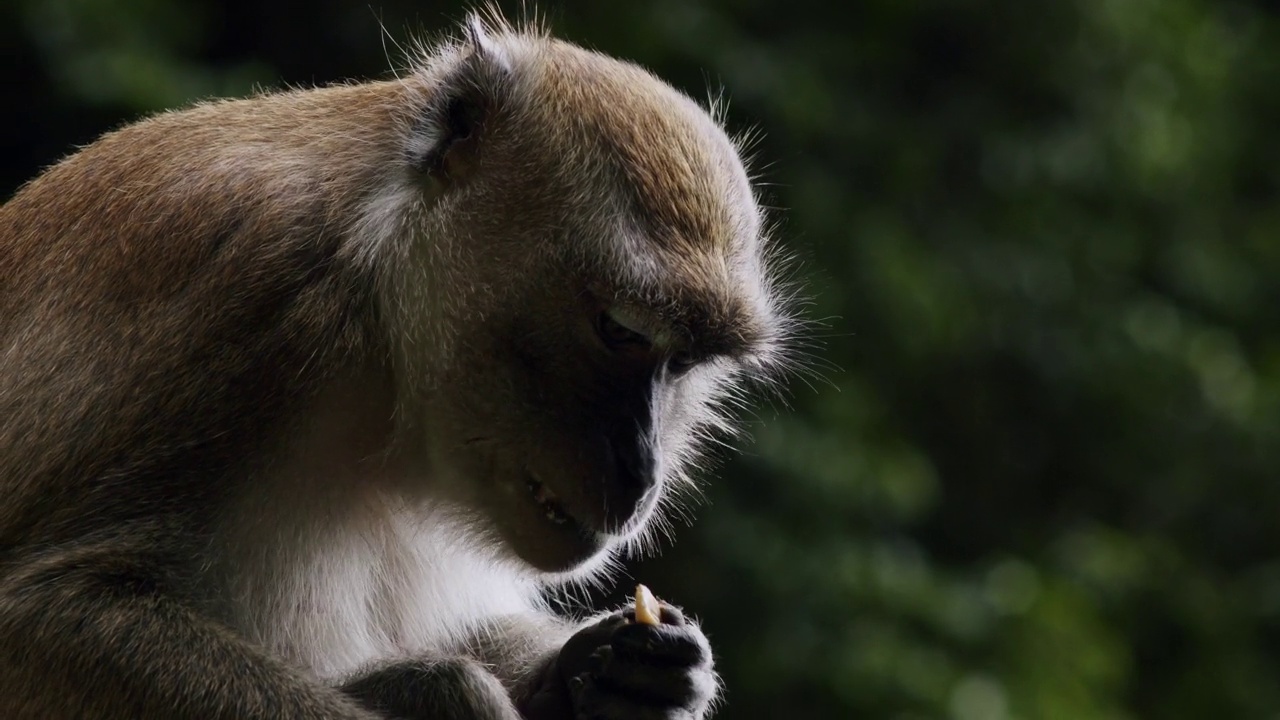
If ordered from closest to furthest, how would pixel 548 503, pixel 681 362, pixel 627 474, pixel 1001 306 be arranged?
pixel 627 474 → pixel 548 503 → pixel 681 362 → pixel 1001 306

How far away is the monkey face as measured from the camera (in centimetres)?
411

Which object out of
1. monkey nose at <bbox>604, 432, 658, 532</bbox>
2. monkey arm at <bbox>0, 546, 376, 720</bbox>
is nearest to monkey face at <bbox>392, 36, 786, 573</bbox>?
monkey nose at <bbox>604, 432, 658, 532</bbox>

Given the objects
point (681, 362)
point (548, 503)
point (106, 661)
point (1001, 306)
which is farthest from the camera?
point (1001, 306)

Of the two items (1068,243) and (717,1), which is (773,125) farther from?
(1068,243)

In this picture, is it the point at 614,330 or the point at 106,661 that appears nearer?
the point at 106,661

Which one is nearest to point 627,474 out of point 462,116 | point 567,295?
point 567,295

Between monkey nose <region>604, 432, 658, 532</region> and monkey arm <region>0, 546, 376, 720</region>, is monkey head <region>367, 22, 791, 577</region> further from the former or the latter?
monkey arm <region>0, 546, 376, 720</region>

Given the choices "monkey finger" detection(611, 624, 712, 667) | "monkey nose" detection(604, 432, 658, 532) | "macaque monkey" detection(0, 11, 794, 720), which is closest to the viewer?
"macaque monkey" detection(0, 11, 794, 720)

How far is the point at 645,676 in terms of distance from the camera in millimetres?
4273

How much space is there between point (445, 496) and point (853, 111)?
24.6ft

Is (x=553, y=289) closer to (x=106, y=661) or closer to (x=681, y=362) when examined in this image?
(x=681, y=362)

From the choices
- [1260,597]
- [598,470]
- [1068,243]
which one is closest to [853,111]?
[1068,243]

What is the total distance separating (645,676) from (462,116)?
1.59 metres

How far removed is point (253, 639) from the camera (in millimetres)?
4086
